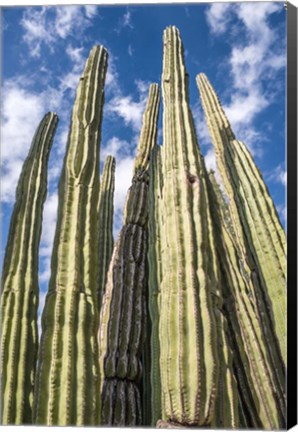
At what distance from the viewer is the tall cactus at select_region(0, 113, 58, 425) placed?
397 centimetres

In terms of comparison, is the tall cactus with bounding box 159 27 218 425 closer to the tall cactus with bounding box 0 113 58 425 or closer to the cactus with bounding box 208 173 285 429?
the cactus with bounding box 208 173 285 429

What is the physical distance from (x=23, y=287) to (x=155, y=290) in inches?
38.5

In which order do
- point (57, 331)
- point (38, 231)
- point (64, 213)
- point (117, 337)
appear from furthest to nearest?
1. point (38, 231)
2. point (117, 337)
3. point (64, 213)
4. point (57, 331)

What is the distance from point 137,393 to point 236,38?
8.76ft

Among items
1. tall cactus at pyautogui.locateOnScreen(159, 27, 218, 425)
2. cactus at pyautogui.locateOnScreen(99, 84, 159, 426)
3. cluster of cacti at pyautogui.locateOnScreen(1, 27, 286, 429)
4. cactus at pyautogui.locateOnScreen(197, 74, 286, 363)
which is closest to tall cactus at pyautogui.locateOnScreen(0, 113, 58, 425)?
cluster of cacti at pyautogui.locateOnScreen(1, 27, 286, 429)

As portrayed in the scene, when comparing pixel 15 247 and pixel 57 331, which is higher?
pixel 15 247

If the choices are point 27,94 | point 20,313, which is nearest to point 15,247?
point 20,313

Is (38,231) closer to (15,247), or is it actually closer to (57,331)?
(15,247)

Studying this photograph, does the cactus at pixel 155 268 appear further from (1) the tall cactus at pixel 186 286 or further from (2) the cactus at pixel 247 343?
(2) the cactus at pixel 247 343

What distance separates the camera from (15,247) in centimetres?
448

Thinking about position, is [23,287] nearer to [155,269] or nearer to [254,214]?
[155,269]

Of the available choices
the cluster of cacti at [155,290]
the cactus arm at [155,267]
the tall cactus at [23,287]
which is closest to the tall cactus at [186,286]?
the cluster of cacti at [155,290]

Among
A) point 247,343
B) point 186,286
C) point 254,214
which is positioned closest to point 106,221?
point 254,214

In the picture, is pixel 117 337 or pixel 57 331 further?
pixel 117 337
